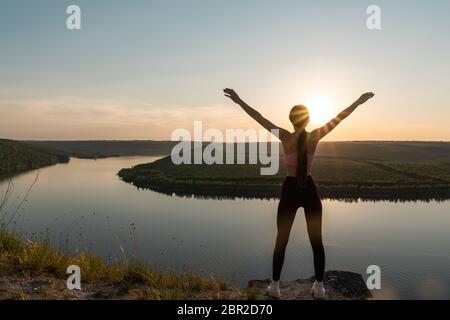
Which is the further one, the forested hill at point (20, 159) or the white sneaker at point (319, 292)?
the forested hill at point (20, 159)

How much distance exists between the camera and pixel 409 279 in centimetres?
2284

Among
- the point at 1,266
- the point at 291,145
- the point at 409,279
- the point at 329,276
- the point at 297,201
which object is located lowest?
the point at 409,279

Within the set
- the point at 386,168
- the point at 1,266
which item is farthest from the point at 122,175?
the point at 1,266

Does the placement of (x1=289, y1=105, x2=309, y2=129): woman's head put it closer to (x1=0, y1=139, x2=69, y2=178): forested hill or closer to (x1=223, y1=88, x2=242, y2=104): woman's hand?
(x1=223, y1=88, x2=242, y2=104): woman's hand

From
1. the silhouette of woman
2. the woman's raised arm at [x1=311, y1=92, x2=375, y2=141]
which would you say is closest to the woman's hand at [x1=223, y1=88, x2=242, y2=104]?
the silhouette of woman

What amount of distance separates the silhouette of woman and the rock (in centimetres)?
79

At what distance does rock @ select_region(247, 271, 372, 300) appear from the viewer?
7.34m

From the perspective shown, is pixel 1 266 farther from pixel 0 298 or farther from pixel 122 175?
pixel 122 175

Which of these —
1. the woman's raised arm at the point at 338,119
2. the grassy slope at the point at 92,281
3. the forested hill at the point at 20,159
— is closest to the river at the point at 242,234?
the grassy slope at the point at 92,281

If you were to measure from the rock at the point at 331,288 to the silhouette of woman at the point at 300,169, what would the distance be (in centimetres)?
79

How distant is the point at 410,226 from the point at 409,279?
1615 centimetres

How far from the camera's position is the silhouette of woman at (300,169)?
21.9ft

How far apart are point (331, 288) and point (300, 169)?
2.88m

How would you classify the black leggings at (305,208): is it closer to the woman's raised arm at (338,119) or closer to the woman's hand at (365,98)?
the woman's raised arm at (338,119)
